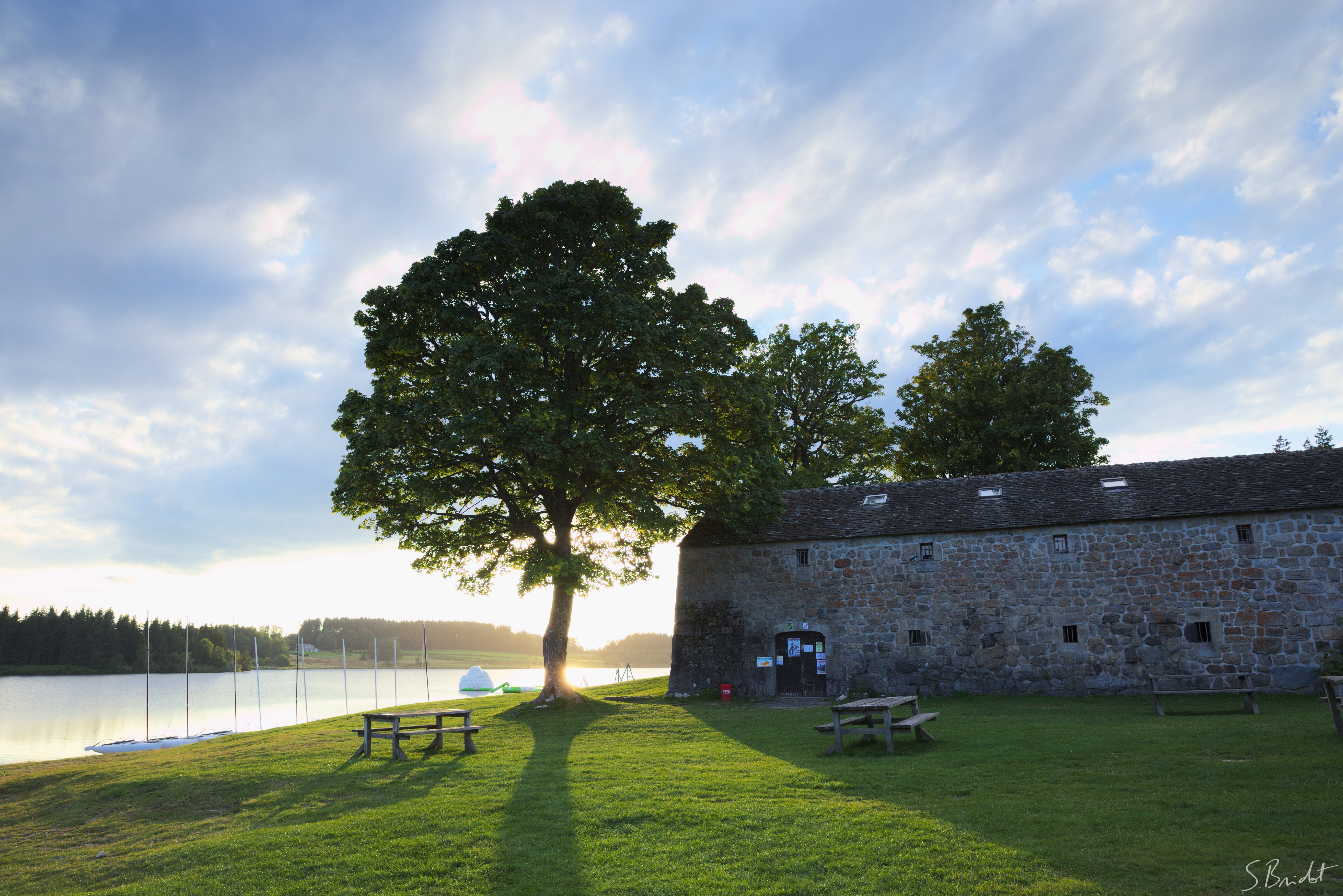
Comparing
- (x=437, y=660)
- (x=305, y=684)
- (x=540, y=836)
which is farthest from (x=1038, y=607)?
(x=437, y=660)

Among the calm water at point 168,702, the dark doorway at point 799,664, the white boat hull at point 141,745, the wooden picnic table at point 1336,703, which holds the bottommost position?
the calm water at point 168,702

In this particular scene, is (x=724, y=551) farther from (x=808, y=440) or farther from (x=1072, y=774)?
(x=1072, y=774)

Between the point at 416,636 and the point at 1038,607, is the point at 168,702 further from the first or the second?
the point at 416,636

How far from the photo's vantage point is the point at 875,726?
488 inches

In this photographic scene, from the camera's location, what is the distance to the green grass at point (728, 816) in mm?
5734

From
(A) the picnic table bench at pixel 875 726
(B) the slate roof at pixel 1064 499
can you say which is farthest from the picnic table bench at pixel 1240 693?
(B) the slate roof at pixel 1064 499

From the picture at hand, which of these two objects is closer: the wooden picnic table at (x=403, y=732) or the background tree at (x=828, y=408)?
the wooden picnic table at (x=403, y=732)

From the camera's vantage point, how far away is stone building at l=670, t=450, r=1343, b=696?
57.8 ft

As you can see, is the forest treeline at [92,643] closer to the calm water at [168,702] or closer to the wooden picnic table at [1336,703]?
the calm water at [168,702]

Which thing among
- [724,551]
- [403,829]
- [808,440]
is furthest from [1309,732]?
[808,440]

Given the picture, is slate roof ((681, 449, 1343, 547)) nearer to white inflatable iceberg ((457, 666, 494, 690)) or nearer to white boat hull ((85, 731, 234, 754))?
white boat hull ((85, 731, 234, 754))

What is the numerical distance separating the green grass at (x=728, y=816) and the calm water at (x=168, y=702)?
17.7 meters

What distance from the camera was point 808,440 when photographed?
3341 centimetres

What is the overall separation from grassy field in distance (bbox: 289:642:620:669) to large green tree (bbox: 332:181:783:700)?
10091 cm
